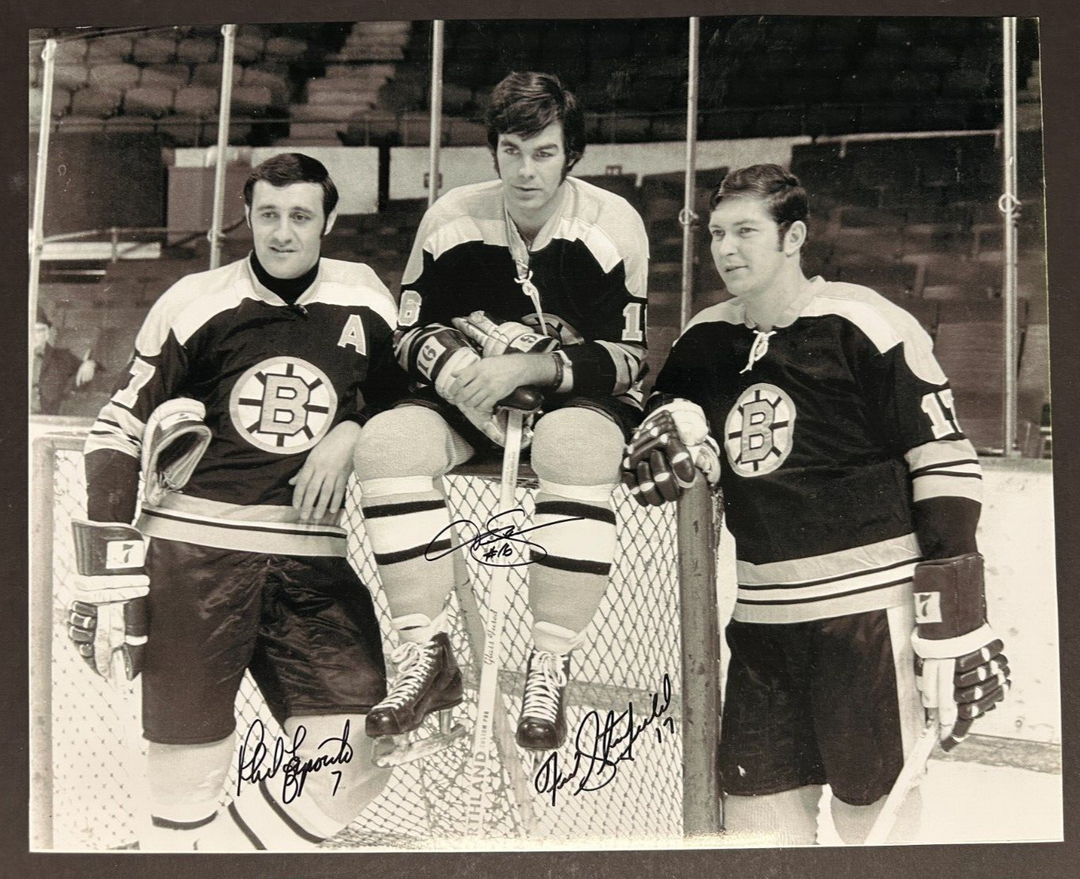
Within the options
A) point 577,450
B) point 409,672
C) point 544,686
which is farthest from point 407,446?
point 544,686

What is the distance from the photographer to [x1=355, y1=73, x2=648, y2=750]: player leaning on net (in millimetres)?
1938

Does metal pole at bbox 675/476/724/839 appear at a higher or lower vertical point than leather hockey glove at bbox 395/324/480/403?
lower

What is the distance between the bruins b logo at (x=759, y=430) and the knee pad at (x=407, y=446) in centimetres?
58

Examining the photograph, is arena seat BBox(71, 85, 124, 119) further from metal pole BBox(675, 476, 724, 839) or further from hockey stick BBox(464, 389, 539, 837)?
metal pole BBox(675, 476, 724, 839)

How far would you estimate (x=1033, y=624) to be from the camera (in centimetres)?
200

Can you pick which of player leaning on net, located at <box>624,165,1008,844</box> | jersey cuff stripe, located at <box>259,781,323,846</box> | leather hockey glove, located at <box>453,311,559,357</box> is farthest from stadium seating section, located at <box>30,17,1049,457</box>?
jersey cuff stripe, located at <box>259,781,323,846</box>

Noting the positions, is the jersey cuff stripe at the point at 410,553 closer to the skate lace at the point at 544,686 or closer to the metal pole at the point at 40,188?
the skate lace at the point at 544,686

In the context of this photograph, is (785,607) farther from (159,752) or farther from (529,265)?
(159,752)

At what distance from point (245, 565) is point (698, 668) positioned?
3.27 feet

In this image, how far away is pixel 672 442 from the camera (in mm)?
1967

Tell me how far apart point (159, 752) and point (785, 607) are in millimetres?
1385
